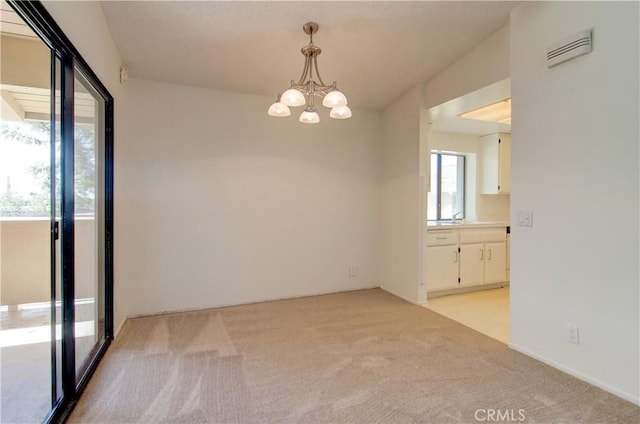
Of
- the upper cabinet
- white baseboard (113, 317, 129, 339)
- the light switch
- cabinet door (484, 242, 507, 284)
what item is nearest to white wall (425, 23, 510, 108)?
the light switch

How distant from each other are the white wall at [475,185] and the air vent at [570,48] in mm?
2718

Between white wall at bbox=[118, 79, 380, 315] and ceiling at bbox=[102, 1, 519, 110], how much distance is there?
0.41 metres

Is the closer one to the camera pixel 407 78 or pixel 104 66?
pixel 104 66

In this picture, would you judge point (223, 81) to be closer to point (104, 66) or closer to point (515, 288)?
point (104, 66)

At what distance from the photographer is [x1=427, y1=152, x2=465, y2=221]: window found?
209 inches

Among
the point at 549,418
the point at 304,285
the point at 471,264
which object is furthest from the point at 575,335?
the point at 304,285

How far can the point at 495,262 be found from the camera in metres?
4.53

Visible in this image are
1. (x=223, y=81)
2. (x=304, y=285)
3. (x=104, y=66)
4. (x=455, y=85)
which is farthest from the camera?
(x=304, y=285)

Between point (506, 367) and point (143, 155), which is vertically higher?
point (143, 155)

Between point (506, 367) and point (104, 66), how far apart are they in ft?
12.4

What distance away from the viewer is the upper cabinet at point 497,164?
16.4 ft

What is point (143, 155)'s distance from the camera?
3.45 m

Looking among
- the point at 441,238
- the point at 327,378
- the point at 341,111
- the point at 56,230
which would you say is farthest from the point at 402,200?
the point at 56,230

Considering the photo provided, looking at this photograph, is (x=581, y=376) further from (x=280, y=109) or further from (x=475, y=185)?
(x=475, y=185)
